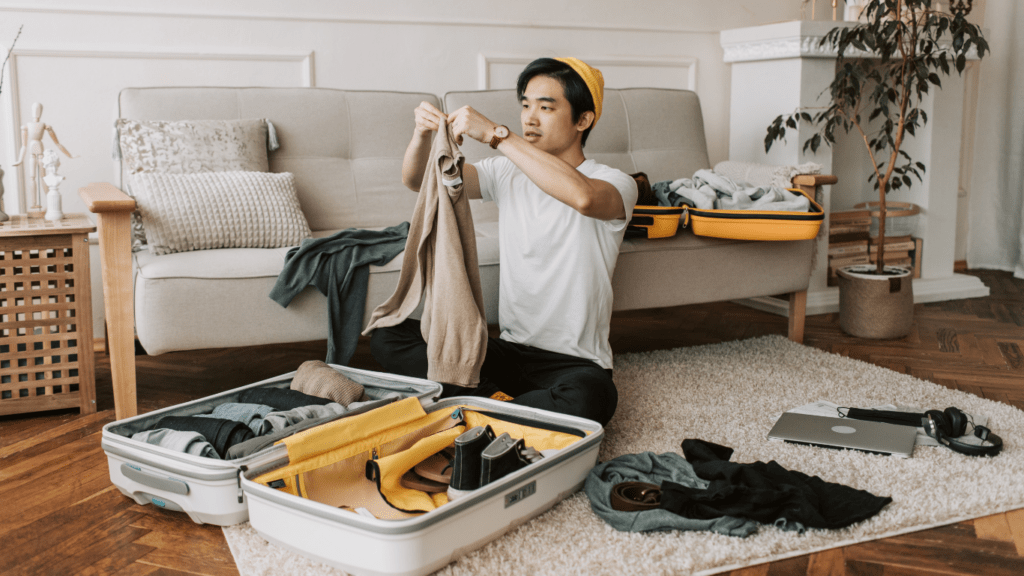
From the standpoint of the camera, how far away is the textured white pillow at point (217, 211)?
2139mm

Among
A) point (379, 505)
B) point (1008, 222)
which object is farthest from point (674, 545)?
point (1008, 222)

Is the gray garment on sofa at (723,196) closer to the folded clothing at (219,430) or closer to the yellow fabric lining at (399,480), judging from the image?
the yellow fabric lining at (399,480)

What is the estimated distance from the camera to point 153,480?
1.46m

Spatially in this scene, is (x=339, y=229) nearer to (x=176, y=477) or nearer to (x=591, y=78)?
(x=591, y=78)

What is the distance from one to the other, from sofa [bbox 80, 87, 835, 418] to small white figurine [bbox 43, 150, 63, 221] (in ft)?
0.58

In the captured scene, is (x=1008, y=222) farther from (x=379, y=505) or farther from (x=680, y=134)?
(x=379, y=505)

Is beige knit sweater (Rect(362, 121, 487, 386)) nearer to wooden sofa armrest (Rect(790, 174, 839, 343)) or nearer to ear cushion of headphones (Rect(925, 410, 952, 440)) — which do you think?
ear cushion of headphones (Rect(925, 410, 952, 440))

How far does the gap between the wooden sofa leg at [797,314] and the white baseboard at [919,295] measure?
50cm

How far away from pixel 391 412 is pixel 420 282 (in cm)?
43

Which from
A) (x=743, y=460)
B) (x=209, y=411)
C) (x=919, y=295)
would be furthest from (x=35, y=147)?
(x=919, y=295)

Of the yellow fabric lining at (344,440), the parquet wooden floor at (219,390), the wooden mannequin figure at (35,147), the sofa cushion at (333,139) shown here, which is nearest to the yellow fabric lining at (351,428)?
the yellow fabric lining at (344,440)

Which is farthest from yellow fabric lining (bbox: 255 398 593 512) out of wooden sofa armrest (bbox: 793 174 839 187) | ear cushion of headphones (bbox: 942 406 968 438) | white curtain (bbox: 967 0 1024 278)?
white curtain (bbox: 967 0 1024 278)

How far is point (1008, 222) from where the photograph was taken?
13.5 ft

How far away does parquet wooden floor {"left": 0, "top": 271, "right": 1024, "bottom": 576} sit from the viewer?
1341mm
